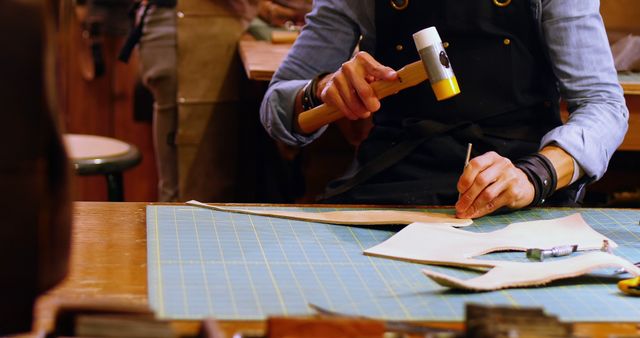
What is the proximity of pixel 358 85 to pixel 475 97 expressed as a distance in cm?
39

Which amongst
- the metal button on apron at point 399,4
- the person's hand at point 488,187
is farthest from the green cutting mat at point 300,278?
the metal button on apron at point 399,4

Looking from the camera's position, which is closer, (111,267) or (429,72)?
(111,267)

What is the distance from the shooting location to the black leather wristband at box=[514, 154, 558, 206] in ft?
6.64

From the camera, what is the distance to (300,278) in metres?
1.50

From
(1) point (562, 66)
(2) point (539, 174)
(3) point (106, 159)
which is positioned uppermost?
(1) point (562, 66)

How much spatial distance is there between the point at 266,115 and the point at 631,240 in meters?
0.97

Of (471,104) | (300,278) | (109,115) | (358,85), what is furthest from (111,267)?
(109,115)

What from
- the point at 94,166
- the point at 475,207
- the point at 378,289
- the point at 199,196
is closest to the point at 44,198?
the point at 378,289

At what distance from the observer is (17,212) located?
0.96 m

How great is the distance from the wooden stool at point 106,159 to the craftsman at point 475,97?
3.37ft

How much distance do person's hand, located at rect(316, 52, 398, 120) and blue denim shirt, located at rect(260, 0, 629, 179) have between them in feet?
1.02

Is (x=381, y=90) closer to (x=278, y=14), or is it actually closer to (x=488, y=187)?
(x=488, y=187)

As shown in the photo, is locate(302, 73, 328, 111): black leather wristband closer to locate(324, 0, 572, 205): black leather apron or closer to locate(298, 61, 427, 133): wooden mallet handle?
locate(298, 61, 427, 133): wooden mallet handle

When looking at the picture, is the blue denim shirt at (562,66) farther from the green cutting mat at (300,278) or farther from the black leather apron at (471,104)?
the green cutting mat at (300,278)
